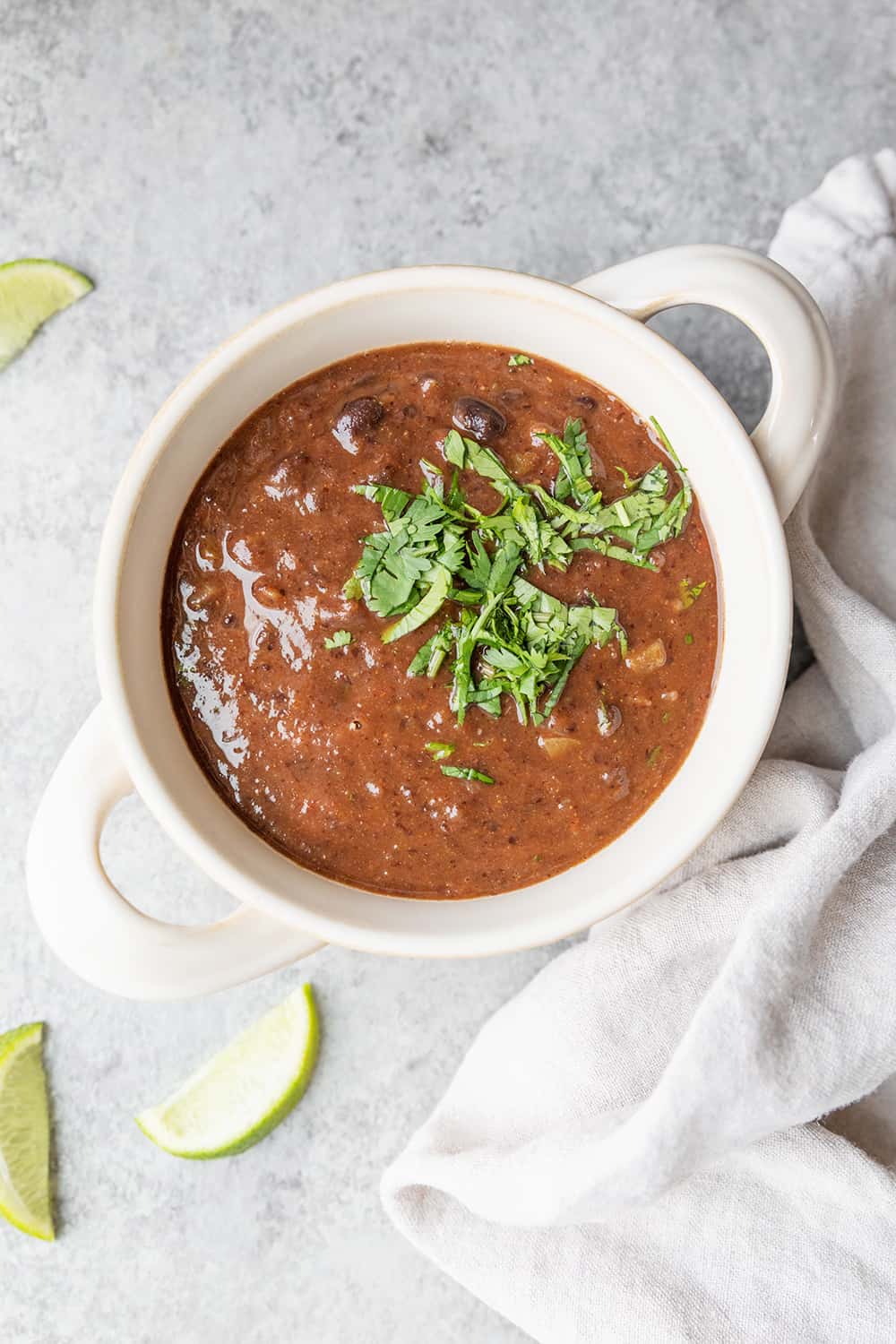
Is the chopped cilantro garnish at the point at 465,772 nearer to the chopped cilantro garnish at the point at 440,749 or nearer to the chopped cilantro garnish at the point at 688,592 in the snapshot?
the chopped cilantro garnish at the point at 440,749

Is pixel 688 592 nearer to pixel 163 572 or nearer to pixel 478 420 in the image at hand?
pixel 478 420

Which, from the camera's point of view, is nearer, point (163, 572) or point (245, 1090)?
point (163, 572)

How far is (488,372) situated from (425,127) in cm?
89

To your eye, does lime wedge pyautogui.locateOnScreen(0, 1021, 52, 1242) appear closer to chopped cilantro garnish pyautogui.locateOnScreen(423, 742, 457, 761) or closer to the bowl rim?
the bowl rim

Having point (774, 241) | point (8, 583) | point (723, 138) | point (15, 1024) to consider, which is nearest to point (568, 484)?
point (774, 241)

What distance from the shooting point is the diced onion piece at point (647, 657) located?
6.87 ft

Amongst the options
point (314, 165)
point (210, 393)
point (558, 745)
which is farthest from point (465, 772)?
point (314, 165)

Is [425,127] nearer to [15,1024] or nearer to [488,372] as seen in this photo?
[488,372]

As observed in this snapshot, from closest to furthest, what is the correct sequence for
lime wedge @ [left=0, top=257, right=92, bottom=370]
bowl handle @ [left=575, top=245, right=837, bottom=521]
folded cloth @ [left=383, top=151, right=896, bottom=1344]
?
bowl handle @ [left=575, top=245, right=837, bottom=521] → folded cloth @ [left=383, top=151, right=896, bottom=1344] → lime wedge @ [left=0, top=257, right=92, bottom=370]

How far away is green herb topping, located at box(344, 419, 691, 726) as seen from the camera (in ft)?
6.61

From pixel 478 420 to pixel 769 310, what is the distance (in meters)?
0.52

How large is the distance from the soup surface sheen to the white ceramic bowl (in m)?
0.04

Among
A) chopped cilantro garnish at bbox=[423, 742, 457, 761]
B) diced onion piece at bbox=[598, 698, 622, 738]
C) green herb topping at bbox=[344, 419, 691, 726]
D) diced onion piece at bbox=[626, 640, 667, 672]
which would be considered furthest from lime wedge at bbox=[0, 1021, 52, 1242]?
diced onion piece at bbox=[626, 640, 667, 672]

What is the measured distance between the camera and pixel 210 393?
6.52 feet
